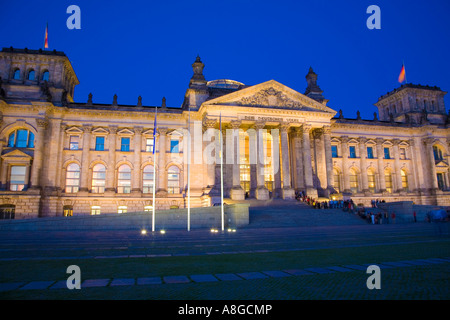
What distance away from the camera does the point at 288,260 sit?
1049cm

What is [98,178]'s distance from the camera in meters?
46.5

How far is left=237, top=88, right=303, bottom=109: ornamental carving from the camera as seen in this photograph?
4528cm

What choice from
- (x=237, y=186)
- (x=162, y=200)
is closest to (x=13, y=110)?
(x=162, y=200)

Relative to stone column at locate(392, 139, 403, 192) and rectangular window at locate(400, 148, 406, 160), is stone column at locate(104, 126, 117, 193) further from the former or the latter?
rectangular window at locate(400, 148, 406, 160)

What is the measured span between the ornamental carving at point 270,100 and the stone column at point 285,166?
10.5 ft

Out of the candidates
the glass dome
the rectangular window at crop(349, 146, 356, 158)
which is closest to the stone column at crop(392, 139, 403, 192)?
the rectangular window at crop(349, 146, 356, 158)

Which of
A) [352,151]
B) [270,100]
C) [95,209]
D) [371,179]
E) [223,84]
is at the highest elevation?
[223,84]

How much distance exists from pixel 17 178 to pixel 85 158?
8.71m

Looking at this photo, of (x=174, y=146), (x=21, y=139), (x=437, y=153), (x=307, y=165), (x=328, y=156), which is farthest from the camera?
(x=437, y=153)

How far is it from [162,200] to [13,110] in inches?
925

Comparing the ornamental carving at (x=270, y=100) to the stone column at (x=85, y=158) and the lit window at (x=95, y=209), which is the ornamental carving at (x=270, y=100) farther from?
the lit window at (x=95, y=209)

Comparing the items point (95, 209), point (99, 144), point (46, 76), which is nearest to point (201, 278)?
point (95, 209)

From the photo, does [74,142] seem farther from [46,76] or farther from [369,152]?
[369,152]

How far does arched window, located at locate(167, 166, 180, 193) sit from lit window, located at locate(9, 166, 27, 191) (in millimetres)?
19039
